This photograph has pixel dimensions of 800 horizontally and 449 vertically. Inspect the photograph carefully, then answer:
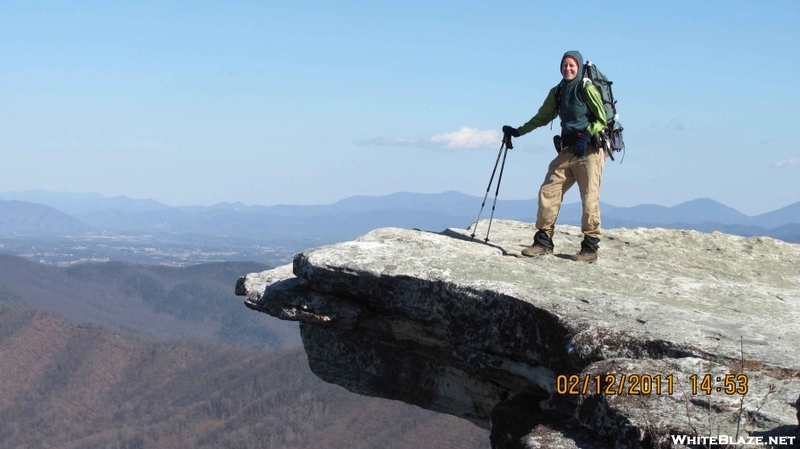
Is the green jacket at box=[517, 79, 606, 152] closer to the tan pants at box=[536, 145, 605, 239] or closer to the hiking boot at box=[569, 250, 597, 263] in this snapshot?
the tan pants at box=[536, 145, 605, 239]

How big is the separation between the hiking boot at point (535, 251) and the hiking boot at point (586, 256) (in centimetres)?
48

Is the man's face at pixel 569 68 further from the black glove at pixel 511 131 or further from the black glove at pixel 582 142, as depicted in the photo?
the black glove at pixel 511 131

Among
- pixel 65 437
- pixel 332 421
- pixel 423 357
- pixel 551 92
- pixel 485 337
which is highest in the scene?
pixel 551 92

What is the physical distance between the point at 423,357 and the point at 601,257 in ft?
12.6

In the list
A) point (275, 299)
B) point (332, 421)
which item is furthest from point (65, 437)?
point (275, 299)

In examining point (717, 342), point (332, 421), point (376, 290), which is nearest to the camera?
point (717, 342)

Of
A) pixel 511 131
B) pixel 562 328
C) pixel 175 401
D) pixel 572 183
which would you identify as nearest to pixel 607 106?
pixel 572 183

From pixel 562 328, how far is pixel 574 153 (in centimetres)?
411

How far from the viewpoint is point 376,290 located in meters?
12.6

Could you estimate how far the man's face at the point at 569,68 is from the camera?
12.8 meters

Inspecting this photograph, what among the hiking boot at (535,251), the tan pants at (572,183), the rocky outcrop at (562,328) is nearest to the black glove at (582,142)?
the tan pants at (572,183)

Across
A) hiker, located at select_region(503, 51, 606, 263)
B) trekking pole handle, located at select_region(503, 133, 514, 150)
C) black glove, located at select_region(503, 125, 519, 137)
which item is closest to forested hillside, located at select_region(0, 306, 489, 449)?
trekking pole handle, located at select_region(503, 133, 514, 150)

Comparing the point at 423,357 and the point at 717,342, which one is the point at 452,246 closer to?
the point at 423,357

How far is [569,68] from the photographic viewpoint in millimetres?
12805
